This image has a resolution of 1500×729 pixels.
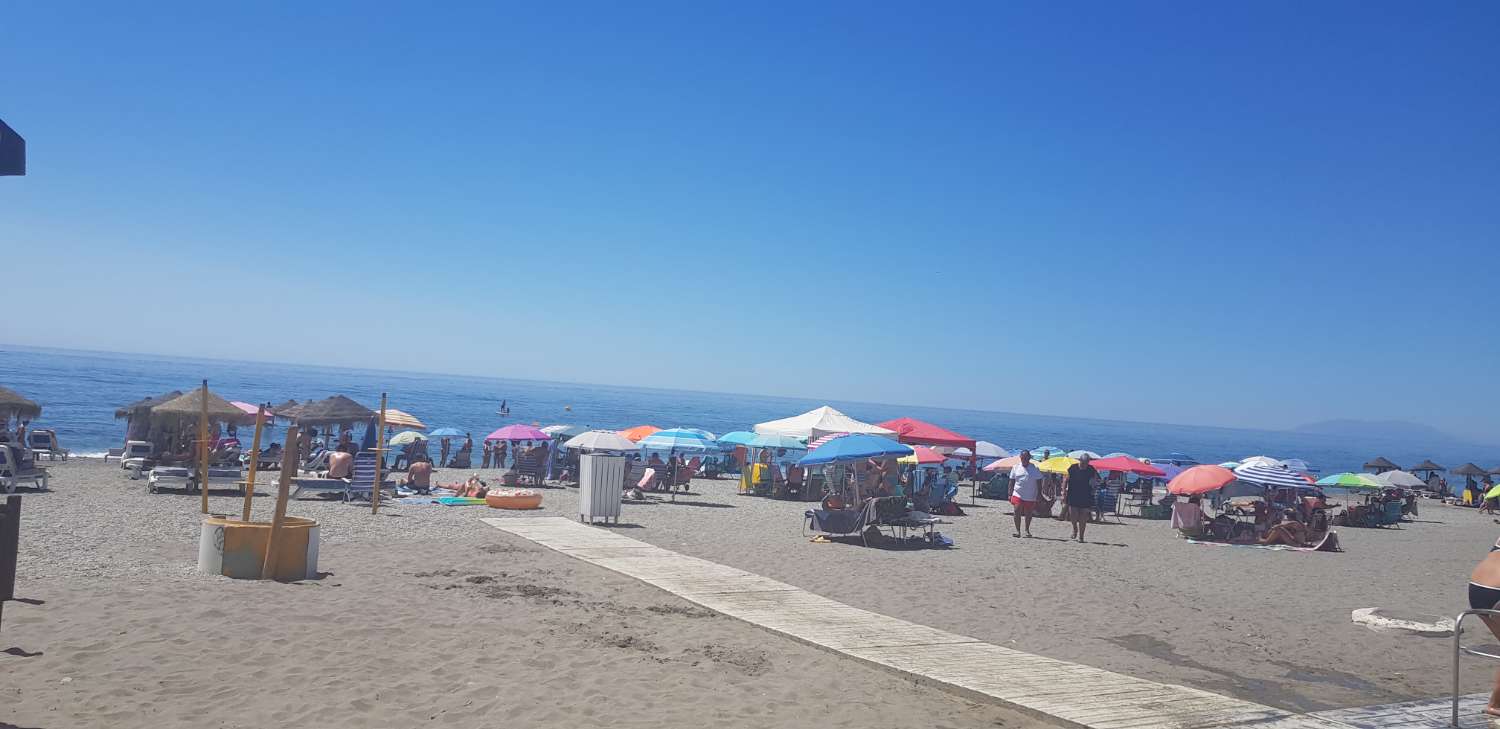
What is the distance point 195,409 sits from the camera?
18.5 m

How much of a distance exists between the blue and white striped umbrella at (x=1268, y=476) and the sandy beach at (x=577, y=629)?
18.2 ft

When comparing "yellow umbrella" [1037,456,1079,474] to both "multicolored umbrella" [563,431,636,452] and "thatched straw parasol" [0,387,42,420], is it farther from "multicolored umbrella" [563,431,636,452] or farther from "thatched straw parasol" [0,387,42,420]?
"thatched straw parasol" [0,387,42,420]

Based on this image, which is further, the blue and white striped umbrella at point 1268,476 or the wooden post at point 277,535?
the blue and white striped umbrella at point 1268,476

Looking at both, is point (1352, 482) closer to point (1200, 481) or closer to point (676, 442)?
point (1200, 481)

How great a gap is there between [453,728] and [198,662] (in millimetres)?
1952

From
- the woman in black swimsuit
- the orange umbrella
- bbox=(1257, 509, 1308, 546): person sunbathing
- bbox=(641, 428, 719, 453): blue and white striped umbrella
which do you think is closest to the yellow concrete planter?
the woman in black swimsuit

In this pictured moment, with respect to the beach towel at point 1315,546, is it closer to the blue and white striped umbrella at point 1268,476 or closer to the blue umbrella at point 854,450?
the blue and white striped umbrella at point 1268,476

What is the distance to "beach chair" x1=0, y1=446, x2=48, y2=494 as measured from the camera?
49.7 feet

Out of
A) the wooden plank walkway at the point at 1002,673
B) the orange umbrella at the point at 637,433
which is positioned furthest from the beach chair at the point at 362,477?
the orange umbrella at the point at 637,433

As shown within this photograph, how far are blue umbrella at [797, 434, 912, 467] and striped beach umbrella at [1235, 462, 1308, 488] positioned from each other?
7.99 metres

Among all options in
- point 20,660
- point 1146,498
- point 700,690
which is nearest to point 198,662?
point 20,660

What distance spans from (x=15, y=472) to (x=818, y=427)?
14809 millimetres

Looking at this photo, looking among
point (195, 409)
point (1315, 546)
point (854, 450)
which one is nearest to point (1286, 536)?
point (1315, 546)

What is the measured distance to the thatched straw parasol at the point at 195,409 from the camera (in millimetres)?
18484
